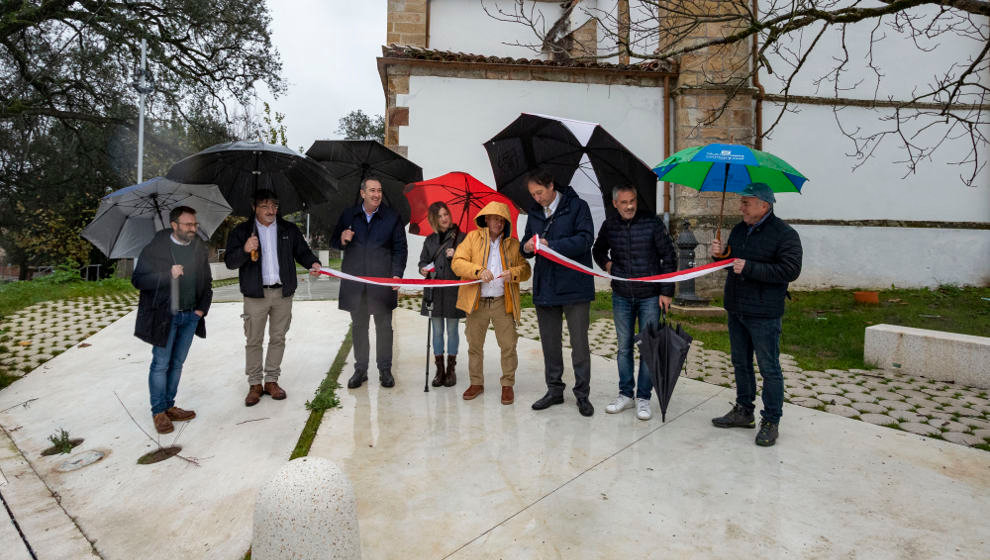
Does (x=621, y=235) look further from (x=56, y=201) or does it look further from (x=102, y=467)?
(x=56, y=201)

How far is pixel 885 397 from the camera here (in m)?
4.84

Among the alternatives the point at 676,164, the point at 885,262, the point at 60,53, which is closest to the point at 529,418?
the point at 676,164

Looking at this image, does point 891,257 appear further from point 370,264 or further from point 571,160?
point 370,264

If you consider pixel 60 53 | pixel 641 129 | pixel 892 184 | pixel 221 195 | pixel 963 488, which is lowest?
pixel 963 488

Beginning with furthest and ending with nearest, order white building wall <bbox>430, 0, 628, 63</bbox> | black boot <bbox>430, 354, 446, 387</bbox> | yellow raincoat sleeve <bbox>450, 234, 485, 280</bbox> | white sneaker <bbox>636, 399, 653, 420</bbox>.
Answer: white building wall <bbox>430, 0, 628, 63</bbox>, black boot <bbox>430, 354, 446, 387</bbox>, yellow raincoat sleeve <bbox>450, 234, 485, 280</bbox>, white sneaker <bbox>636, 399, 653, 420</bbox>

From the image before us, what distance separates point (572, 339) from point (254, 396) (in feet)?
9.75

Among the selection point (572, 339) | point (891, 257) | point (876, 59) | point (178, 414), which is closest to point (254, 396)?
point (178, 414)

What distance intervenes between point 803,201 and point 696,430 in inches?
384

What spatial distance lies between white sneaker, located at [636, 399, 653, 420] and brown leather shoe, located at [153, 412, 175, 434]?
12.6 ft

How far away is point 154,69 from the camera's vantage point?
11648 mm

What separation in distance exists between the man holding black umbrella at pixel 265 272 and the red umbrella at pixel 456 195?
1.33 m

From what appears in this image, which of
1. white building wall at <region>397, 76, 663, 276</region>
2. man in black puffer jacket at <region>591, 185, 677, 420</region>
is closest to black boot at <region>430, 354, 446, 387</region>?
man in black puffer jacket at <region>591, 185, 677, 420</region>

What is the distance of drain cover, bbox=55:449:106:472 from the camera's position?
3310 mm

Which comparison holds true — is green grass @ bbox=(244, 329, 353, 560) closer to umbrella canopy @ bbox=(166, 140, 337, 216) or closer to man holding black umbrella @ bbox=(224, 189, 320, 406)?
man holding black umbrella @ bbox=(224, 189, 320, 406)
